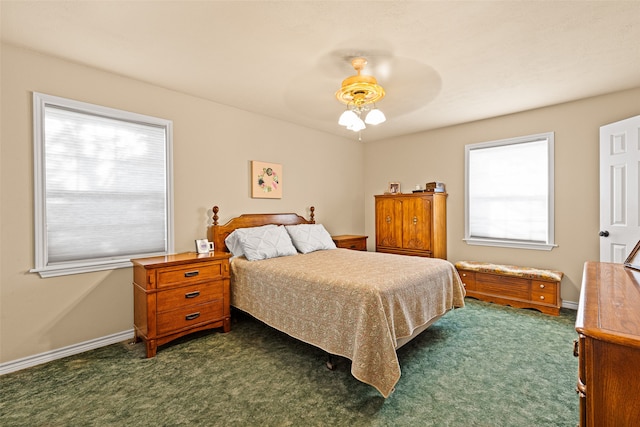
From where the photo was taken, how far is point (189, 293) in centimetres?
274

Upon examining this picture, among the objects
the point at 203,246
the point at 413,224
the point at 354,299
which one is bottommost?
the point at 354,299

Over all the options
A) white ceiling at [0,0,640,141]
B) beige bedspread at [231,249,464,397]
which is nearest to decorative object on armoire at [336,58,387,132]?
white ceiling at [0,0,640,141]

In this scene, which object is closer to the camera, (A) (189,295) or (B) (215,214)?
(A) (189,295)

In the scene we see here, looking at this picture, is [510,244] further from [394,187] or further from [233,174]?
[233,174]

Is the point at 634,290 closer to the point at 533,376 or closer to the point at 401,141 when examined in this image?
the point at 533,376

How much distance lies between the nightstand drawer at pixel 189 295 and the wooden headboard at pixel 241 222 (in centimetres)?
67

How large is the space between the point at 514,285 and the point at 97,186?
476 centimetres

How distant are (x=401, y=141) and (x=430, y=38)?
3008 millimetres

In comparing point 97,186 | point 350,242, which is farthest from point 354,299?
point 350,242

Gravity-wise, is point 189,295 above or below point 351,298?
below

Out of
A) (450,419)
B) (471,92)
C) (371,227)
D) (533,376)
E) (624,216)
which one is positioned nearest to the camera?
(450,419)

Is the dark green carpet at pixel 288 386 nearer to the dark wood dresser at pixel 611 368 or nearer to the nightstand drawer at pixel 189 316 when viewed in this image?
the nightstand drawer at pixel 189 316

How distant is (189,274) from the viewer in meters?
2.76

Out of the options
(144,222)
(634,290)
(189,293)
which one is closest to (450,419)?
(634,290)
